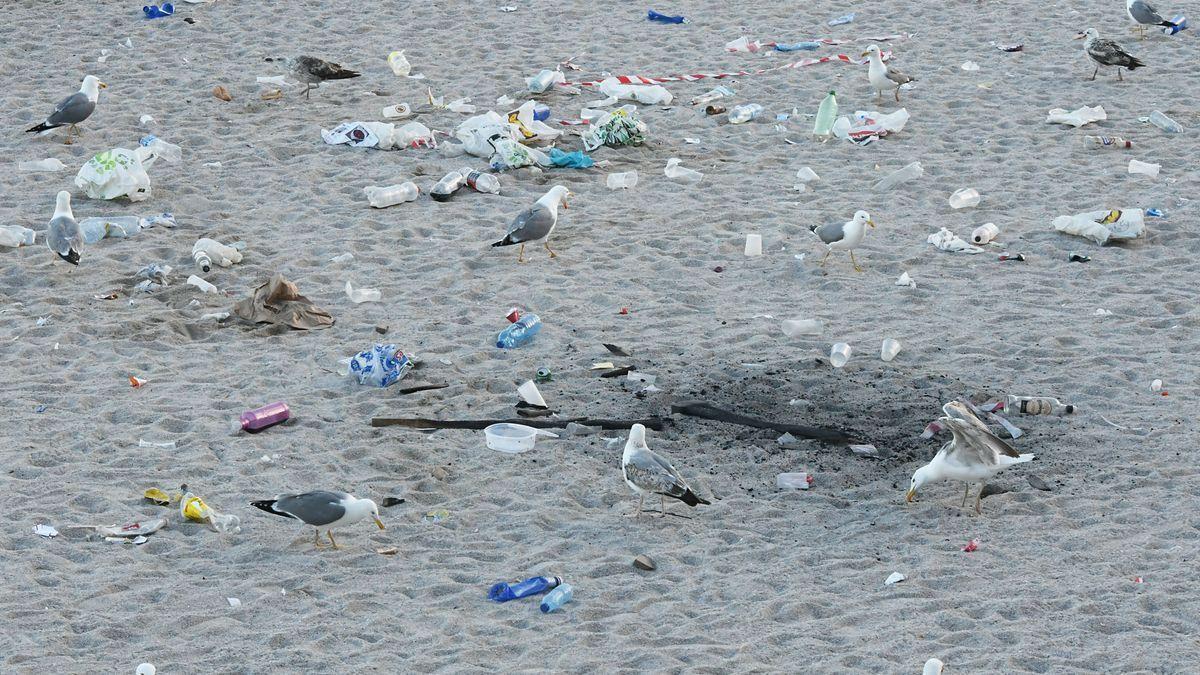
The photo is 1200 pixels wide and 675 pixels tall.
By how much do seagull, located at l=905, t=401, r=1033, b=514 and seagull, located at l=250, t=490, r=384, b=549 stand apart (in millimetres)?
2501

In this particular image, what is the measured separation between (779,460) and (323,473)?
7.23 feet

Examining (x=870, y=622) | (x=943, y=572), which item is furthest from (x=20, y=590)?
(x=943, y=572)

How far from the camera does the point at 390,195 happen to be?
991cm

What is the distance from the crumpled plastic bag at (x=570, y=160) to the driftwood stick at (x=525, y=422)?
13.0 feet

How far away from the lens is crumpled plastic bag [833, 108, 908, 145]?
10922 mm

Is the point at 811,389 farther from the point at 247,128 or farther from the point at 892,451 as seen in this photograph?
the point at 247,128

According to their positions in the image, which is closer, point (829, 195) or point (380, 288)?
point (380, 288)

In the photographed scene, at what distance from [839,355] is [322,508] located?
3.10m

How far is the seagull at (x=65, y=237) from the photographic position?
8.77m

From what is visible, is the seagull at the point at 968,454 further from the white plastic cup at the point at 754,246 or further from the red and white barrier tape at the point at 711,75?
the red and white barrier tape at the point at 711,75

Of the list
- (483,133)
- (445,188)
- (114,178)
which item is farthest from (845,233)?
(114,178)

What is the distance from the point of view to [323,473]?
6488 millimetres

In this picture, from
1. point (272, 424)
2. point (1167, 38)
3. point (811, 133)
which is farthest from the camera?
point (1167, 38)

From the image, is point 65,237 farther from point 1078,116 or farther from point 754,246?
point 1078,116
